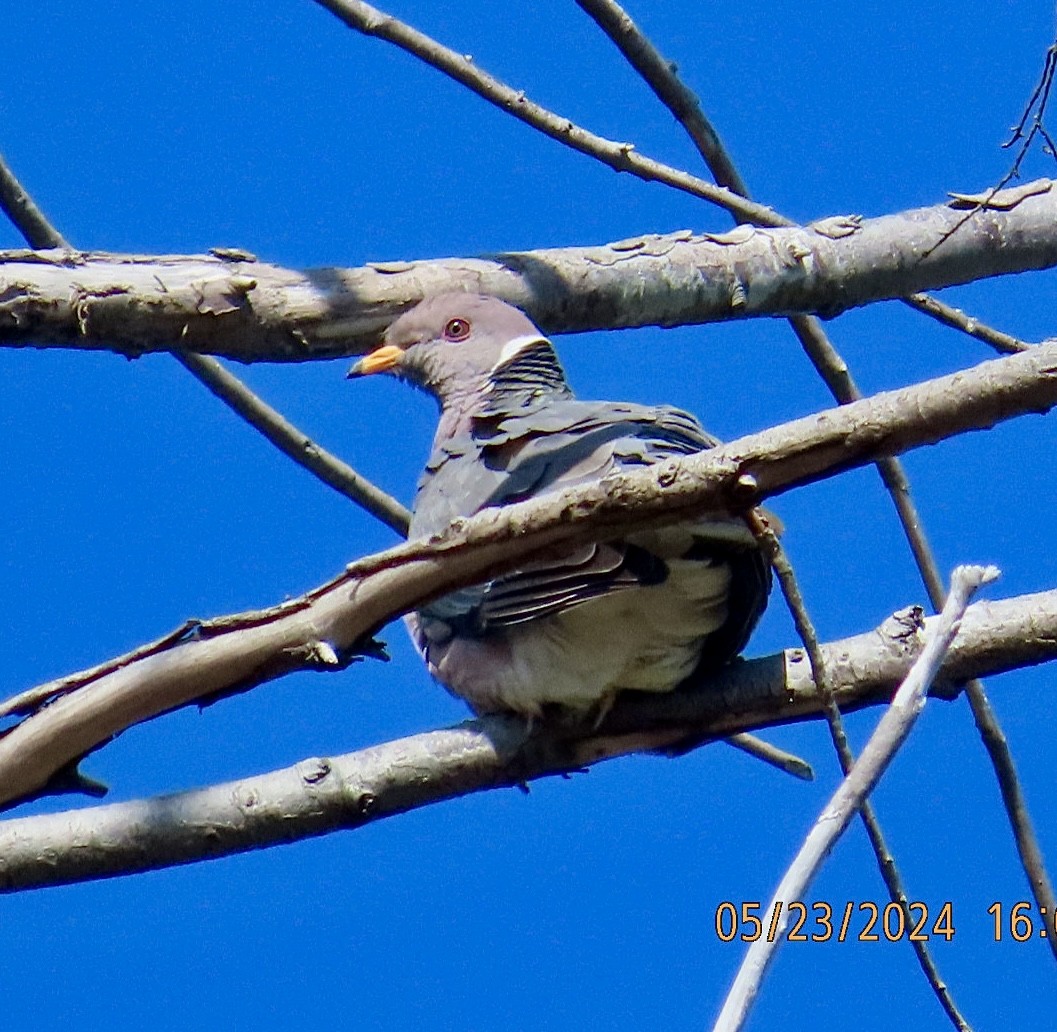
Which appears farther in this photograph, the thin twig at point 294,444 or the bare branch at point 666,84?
the thin twig at point 294,444

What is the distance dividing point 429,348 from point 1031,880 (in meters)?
1.35

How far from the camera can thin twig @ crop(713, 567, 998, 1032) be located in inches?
56.6

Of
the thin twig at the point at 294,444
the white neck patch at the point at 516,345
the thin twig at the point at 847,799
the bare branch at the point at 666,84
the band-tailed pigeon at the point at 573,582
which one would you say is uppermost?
the bare branch at the point at 666,84

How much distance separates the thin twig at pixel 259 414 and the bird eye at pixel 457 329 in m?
0.33

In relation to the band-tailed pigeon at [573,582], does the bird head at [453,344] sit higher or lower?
higher

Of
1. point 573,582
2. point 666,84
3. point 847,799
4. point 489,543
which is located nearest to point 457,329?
point 666,84

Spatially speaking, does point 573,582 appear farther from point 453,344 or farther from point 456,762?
point 453,344

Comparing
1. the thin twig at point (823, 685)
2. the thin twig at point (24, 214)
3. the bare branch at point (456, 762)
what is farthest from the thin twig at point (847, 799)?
the thin twig at point (24, 214)

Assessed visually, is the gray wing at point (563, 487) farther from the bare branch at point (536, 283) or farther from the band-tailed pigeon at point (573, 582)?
the bare branch at point (536, 283)

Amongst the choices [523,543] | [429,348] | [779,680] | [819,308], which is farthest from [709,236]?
[523,543]

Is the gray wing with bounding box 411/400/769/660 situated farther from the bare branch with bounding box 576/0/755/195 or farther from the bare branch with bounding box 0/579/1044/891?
the bare branch with bounding box 576/0/755/195

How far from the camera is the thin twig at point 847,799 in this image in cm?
144

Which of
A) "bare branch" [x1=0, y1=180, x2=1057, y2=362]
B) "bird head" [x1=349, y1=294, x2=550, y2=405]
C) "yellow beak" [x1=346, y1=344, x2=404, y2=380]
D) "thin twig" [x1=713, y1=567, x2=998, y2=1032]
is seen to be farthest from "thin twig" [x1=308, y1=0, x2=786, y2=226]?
"thin twig" [x1=713, y1=567, x2=998, y2=1032]

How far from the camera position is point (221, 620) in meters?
2.10
